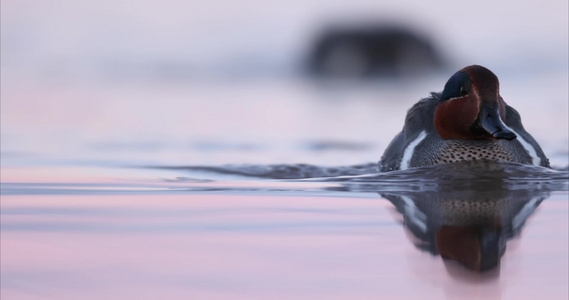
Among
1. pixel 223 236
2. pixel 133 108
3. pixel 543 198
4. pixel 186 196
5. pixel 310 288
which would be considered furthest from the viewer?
pixel 133 108

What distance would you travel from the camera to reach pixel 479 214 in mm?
4480

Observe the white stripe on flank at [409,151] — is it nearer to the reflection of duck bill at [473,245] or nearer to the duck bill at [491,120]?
the duck bill at [491,120]

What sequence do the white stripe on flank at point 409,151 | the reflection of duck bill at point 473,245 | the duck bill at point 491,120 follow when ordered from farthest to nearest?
the white stripe on flank at point 409,151
the duck bill at point 491,120
the reflection of duck bill at point 473,245

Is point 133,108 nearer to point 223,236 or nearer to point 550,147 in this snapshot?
point 550,147

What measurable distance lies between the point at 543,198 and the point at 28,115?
6.60 meters

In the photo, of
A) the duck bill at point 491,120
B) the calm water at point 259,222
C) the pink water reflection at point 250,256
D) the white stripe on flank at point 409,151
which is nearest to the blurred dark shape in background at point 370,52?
the calm water at point 259,222

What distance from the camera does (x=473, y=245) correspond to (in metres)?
3.77

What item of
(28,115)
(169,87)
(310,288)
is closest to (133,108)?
(28,115)

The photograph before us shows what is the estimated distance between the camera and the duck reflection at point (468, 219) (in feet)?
12.1

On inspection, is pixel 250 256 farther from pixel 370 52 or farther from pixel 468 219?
pixel 370 52

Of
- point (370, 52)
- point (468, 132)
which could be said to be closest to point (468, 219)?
point (468, 132)

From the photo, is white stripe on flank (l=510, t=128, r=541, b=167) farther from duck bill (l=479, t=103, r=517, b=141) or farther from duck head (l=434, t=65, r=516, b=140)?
duck bill (l=479, t=103, r=517, b=141)

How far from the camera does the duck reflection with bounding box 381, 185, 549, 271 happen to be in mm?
3680

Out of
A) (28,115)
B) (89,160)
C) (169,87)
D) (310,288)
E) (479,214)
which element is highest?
(169,87)
